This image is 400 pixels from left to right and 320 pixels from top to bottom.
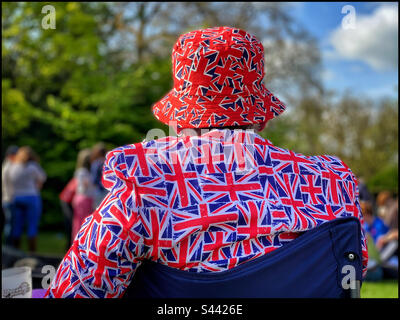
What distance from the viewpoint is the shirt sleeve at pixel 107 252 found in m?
1.24

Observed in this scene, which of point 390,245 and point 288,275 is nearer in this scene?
point 288,275

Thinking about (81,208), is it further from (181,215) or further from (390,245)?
(181,215)

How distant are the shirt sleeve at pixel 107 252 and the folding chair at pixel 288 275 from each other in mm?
71

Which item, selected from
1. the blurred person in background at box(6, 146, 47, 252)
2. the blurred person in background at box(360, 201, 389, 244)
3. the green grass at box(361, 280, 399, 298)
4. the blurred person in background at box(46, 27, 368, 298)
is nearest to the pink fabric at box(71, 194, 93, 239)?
the blurred person in background at box(6, 146, 47, 252)

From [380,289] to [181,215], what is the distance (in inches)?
183

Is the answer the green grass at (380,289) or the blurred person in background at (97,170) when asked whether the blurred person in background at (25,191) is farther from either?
the green grass at (380,289)

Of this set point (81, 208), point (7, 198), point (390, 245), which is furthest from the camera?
point (7, 198)

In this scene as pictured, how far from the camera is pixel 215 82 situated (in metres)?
1.42

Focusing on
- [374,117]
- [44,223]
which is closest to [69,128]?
[44,223]

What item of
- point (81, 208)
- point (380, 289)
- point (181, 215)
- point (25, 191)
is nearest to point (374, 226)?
point (380, 289)

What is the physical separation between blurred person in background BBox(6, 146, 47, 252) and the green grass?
502cm

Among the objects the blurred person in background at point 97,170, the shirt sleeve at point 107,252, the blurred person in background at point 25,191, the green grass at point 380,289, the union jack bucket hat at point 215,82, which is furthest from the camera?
the blurred person in background at point 25,191

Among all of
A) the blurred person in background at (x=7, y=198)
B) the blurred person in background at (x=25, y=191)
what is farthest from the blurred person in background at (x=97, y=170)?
the blurred person in background at (x=7, y=198)

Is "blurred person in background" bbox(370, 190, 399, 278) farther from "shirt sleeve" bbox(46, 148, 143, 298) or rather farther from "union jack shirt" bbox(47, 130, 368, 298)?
"shirt sleeve" bbox(46, 148, 143, 298)
